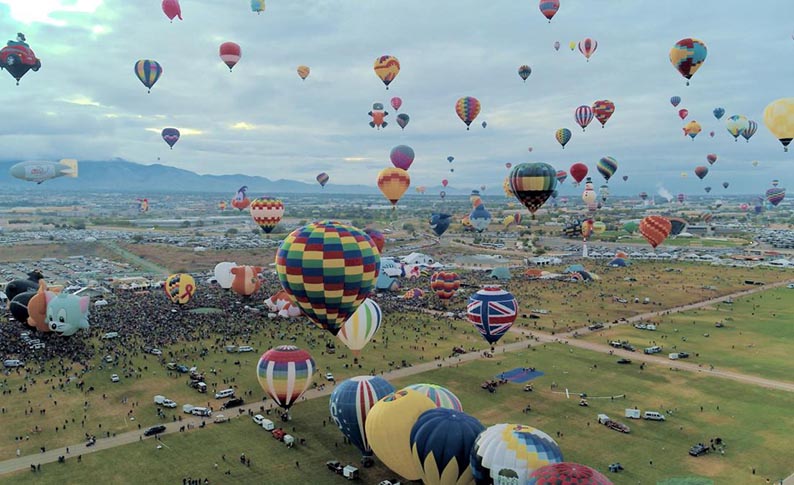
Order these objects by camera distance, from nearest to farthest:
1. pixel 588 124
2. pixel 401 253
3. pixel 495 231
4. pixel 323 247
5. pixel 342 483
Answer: pixel 342 483
pixel 323 247
pixel 588 124
pixel 401 253
pixel 495 231

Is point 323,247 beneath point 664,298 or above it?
above

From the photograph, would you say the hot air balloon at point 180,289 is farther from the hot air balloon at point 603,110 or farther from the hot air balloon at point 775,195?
the hot air balloon at point 775,195

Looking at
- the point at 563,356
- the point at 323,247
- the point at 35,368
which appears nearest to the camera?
the point at 323,247

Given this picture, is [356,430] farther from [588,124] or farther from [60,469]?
[588,124]

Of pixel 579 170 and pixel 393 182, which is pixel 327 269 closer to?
pixel 393 182

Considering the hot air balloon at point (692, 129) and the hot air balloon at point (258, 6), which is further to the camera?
the hot air balloon at point (692, 129)

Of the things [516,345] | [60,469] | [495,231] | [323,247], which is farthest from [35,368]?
[495,231]

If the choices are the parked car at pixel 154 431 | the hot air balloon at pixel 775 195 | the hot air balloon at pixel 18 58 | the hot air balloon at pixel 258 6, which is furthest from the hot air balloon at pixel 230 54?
the hot air balloon at pixel 775 195
